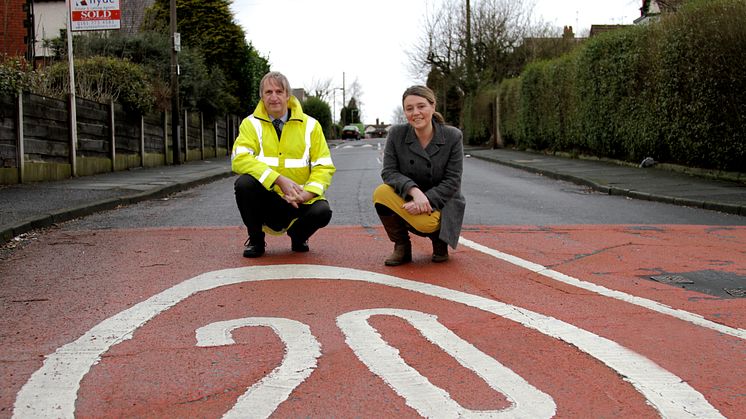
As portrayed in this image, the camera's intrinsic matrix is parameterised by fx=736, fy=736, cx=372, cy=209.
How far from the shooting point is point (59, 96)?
1650 centimetres

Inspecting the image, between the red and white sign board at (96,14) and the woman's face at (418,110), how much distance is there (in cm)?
A: 1230

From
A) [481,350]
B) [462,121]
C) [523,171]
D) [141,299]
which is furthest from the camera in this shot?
[462,121]

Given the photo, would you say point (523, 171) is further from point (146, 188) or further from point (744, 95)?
point (146, 188)

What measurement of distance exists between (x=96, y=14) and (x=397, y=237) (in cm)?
1284

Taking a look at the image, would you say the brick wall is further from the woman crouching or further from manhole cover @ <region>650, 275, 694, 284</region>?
manhole cover @ <region>650, 275, 694, 284</region>

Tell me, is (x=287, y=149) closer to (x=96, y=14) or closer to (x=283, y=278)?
(x=283, y=278)

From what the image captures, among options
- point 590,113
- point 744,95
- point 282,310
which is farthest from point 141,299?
point 590,113

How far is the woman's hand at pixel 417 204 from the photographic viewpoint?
19.8ft

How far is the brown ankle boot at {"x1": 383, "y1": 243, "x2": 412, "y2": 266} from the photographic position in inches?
251

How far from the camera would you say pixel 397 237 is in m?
6.41

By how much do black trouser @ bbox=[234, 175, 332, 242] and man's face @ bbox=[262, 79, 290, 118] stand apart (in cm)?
65

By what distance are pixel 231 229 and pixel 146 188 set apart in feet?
18.7

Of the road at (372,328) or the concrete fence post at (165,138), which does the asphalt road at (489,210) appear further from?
the concrete fence post at (165,138)

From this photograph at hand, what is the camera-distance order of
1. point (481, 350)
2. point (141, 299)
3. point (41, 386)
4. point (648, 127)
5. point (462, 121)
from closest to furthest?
point (41, 386) < point (481, 350) < point (141, 299) < point (648, 127) < point (462, 121)
